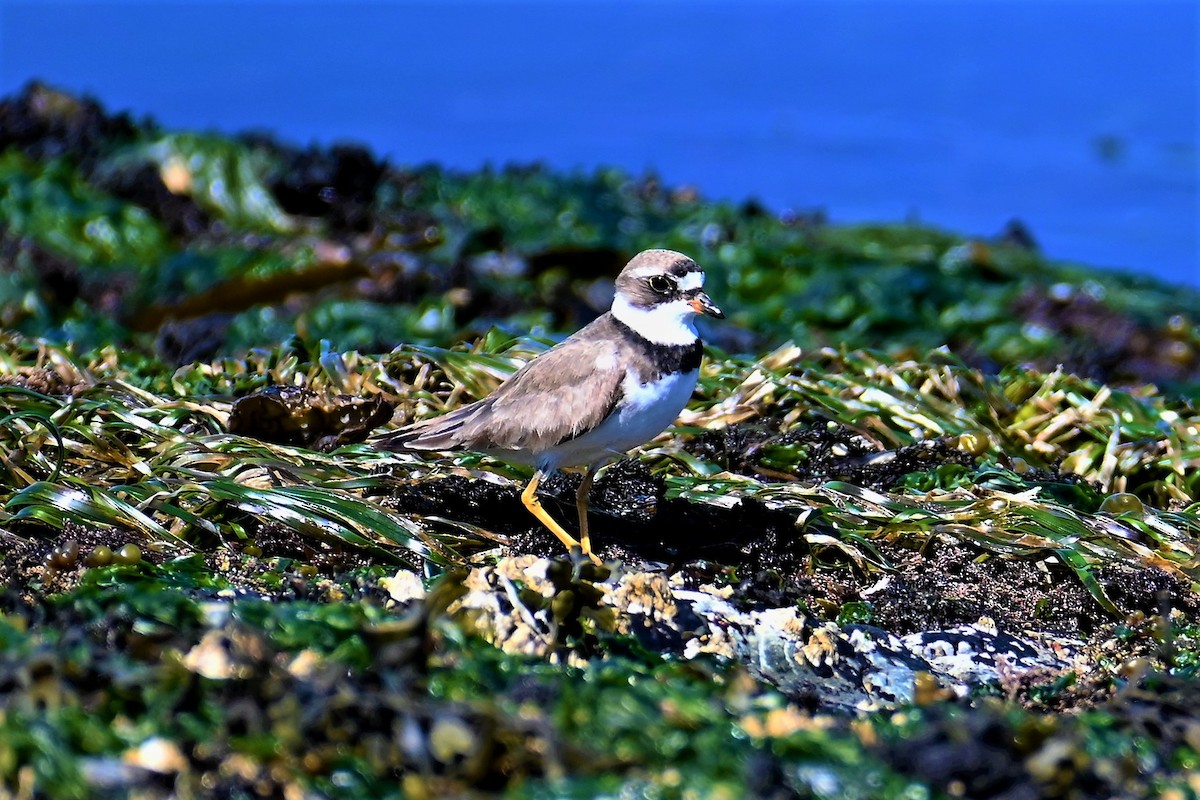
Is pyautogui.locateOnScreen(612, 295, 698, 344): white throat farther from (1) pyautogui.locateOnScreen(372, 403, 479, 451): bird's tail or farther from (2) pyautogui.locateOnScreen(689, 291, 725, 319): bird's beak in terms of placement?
(1) pyautogui.locateOnScreen(372, 403, 479, 451): bird's tail

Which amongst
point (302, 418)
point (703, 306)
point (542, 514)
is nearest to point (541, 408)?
point (542, 514)

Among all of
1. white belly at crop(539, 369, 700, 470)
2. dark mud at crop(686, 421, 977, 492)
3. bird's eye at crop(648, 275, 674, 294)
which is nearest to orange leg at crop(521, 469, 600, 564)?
white belly at crop(539, 369, 700, 470)

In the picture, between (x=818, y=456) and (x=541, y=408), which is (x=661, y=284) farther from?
(x=818, y=456)

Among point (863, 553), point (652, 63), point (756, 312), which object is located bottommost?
point (863, 553)

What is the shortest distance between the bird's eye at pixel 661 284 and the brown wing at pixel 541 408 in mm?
237

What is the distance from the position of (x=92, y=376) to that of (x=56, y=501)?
1564 mm

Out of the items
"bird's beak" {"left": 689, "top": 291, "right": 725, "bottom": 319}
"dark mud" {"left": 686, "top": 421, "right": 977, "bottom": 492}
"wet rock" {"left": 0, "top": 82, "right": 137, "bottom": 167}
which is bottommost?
"dark mud" {"left": 686, "top": 421, "right": 977, "bottom": 492}

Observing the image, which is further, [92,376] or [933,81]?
[933,81]

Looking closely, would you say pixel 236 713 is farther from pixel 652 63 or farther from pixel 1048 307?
pixel 652 63

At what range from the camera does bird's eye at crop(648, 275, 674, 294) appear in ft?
15.6

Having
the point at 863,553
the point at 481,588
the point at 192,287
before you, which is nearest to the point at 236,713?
the point at 481,588

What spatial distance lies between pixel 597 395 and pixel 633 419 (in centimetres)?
13

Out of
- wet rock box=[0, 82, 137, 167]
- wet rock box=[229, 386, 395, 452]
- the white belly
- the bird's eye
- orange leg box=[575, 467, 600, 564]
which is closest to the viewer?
the white belly

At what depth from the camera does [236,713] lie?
9.27ft
